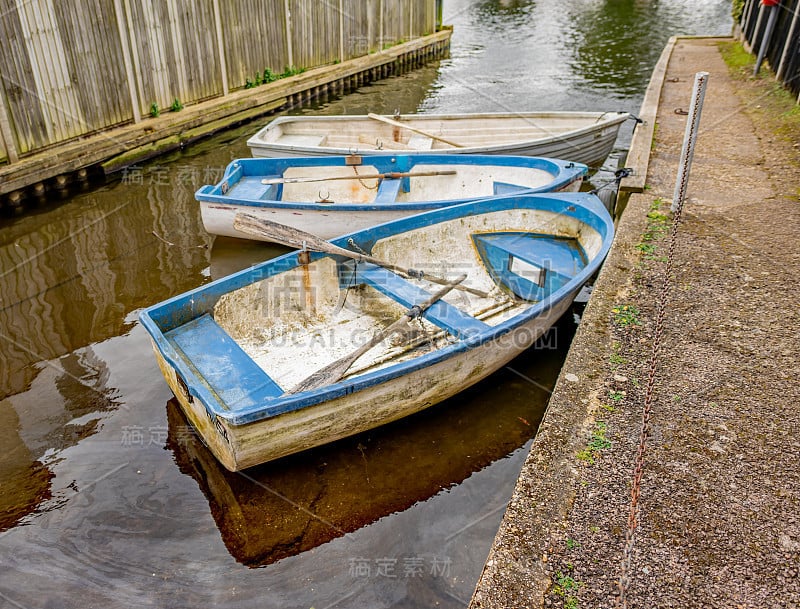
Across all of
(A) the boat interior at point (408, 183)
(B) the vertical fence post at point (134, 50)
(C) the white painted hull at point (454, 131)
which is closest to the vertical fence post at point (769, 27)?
(C) the white painted hull at point (454, 131)

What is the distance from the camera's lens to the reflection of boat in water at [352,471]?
4527 mm

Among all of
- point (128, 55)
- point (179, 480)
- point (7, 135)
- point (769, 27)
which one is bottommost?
point (179, 480)

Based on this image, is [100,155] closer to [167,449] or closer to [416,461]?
[167,449]

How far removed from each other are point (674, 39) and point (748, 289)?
2034 centimetres

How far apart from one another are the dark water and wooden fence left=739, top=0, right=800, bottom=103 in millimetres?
9130

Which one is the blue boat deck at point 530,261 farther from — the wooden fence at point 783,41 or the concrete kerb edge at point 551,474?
the wooden fence at point 783,41

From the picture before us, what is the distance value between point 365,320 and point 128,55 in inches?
336

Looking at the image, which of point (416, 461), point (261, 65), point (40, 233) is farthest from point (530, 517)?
point (261, 65)

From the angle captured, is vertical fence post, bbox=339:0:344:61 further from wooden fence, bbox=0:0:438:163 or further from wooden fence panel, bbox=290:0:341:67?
wooden fence, bbox=0:0:438:163

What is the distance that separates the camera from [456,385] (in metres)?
5.40

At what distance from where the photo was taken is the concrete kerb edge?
3062 millimetres

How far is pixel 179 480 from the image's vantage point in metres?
4.96

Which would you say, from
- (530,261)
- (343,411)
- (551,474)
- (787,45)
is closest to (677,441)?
(551,474)

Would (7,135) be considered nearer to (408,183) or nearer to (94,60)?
(94,60)
